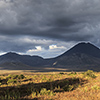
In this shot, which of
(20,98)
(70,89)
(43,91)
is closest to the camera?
(20,98)

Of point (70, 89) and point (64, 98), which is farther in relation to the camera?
point (70, 89)

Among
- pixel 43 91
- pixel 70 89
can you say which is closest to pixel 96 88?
pixel 70 89

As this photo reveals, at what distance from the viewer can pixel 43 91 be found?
400 inches

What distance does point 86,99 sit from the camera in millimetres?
8602

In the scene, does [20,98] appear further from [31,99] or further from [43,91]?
[43,91]

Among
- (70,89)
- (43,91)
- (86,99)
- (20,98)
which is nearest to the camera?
(86,99)

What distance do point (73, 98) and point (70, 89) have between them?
226cm

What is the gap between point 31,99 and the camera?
9062 mm

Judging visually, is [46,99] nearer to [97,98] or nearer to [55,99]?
[55,99]

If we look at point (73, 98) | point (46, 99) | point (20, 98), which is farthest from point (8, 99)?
point (73, 98)

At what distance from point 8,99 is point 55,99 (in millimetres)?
3292

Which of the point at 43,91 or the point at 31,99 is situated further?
the point at 43,91

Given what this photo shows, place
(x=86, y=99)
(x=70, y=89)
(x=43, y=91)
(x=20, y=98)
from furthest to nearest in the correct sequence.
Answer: (x=70, y=89) → (x=43, y=91) → (x=20, y=98) → (x=86, y=99)

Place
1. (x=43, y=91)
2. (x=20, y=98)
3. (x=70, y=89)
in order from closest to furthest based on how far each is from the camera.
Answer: (x=20, y=98)
(x=43, y=91)
(x=70, y=89)
